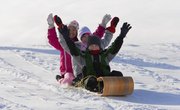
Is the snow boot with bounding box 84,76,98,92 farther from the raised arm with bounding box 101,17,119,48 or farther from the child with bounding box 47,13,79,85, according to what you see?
the raised arm with bounding box 101,17,119,48

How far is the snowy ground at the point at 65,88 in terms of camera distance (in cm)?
612

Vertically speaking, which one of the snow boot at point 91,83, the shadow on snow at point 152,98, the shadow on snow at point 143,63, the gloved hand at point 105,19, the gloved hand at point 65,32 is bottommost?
the shadow on snow at point 152,98

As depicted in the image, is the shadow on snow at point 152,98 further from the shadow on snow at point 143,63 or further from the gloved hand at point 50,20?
the shadow on snow at point 143,63

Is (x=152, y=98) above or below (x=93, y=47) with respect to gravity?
below

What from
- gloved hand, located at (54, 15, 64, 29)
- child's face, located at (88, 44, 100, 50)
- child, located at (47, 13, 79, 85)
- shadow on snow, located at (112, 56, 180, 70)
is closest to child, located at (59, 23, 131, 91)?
child's face, located at (88, 44, 100, 50)

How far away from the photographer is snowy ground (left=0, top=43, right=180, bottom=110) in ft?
20.1

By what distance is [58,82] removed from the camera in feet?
26.4

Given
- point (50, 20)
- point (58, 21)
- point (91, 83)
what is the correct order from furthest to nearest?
point (50, 20) < point (58, 21) < point (91, 83)

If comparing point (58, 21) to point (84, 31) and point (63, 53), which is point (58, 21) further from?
point (63, 53)

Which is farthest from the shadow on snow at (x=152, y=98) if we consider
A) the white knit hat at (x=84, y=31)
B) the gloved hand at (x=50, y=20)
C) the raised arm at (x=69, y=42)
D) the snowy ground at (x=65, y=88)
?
the gloved hand at (x=50, y=20)

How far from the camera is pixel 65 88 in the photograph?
7.36 meters

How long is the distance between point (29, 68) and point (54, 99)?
11.1 feet

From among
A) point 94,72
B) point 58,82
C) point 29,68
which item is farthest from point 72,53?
point 29,68

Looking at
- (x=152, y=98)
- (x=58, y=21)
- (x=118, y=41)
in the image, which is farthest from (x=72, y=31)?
(x=152, y=98)
